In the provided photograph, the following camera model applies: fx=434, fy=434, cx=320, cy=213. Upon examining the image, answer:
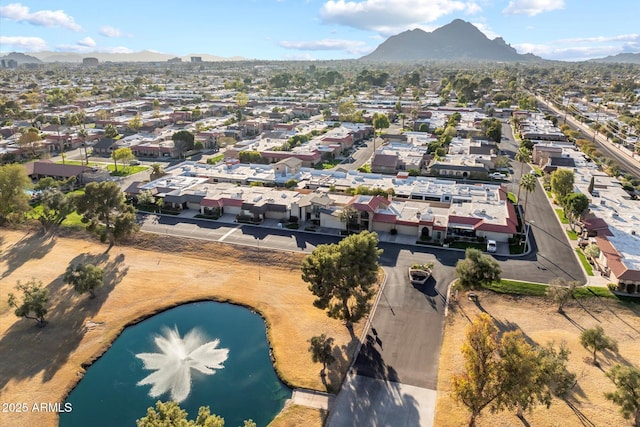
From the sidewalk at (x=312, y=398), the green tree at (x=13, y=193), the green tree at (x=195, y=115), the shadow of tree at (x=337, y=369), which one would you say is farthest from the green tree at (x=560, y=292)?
the green tree at (x=195, y=115)

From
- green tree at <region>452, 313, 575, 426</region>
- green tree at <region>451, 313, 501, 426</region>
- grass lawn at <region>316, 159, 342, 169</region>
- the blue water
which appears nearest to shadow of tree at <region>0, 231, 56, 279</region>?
the blue water

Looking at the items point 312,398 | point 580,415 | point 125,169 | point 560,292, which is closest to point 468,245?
point 560,292

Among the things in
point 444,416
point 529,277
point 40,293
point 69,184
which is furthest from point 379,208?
point 69,184

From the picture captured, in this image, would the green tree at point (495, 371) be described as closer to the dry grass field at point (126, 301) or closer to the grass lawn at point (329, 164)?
the dry grass field at point (126, 301)

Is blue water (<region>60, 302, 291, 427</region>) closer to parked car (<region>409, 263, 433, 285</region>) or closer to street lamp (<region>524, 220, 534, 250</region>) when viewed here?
parked car (<region>409, 263, 433, 285</region>)

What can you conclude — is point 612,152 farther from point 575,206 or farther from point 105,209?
point 105,209

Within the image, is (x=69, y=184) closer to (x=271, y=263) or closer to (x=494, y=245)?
(x=271, y=263)

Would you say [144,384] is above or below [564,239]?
below
